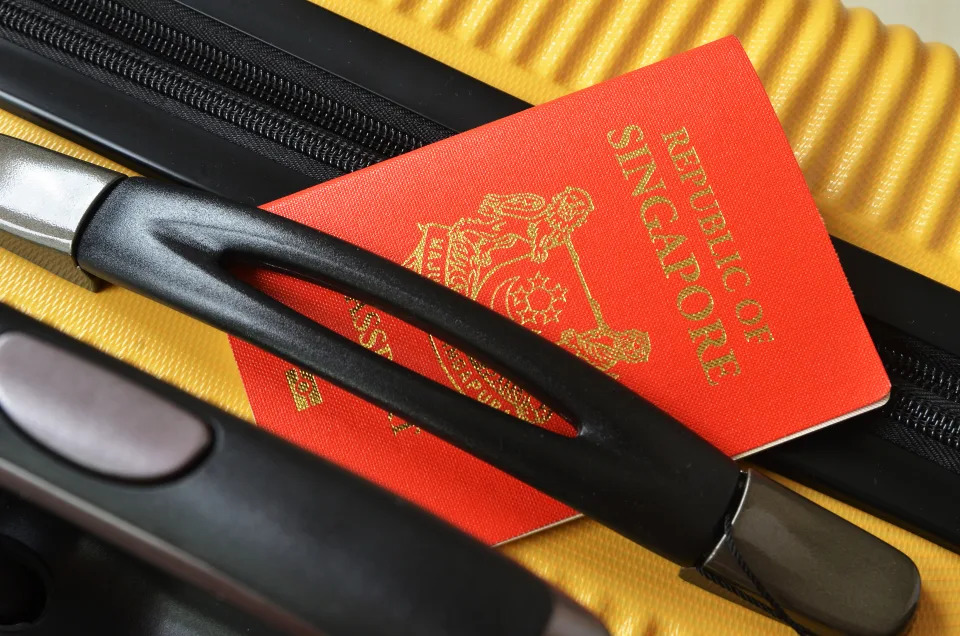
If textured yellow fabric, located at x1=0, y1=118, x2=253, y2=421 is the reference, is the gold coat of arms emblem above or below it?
above

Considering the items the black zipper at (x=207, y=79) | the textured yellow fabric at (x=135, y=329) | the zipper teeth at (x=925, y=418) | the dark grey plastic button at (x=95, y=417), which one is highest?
the zipper teeth at (x=925, y=418)

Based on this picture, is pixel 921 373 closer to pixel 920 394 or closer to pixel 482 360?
pixel 920 394

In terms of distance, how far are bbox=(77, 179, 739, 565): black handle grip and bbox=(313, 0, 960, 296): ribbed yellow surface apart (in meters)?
0.17

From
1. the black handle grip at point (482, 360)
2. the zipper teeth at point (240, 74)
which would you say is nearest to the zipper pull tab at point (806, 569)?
the black handle grip at point (482, 360)

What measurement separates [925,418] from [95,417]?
14.2 inches

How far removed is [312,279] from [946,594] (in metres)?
0.32

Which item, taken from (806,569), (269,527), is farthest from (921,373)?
(269,527)

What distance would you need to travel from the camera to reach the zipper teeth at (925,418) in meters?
0.39

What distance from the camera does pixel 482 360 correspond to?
0.34 meters

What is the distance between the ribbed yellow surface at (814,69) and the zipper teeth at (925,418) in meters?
0.08

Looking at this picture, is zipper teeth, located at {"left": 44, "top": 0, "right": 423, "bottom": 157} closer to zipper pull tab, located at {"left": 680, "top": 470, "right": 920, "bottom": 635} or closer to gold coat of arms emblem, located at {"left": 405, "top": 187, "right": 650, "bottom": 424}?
gold coat of arms emblem, located at {"left": 405, "top": 187, "right": 650, "bottom": 424}

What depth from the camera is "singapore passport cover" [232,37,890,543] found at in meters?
0.38

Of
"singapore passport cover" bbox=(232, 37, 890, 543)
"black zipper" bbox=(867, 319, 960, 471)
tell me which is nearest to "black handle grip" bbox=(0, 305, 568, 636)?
"singapore passport cover" bbox=(232, 37, 890, 543)

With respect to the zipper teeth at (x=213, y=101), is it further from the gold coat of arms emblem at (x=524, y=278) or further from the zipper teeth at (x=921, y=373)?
the zipper teeth at (x=921, y=373)
